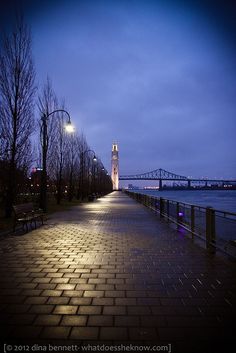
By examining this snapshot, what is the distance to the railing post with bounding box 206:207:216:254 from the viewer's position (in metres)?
7.68

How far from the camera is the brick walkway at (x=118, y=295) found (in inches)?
135

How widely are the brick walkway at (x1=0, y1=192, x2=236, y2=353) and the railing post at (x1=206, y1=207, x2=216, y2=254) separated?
0.72 feet

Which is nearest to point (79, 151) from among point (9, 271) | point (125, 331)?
point (9, 271)

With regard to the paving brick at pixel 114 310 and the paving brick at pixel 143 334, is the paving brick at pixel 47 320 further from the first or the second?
the paving brick at pixel 143 334

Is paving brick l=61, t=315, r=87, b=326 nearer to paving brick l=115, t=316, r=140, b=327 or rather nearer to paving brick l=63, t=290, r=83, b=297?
paving brick l=115, t=316, r=140, b=327

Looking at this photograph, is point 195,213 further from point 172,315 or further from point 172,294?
point 172,315

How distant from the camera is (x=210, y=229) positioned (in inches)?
308

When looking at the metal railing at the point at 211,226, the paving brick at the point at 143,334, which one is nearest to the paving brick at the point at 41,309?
the paving brick at the point at 143,334

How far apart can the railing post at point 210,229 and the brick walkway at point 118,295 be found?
219mm

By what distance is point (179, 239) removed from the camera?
974cm

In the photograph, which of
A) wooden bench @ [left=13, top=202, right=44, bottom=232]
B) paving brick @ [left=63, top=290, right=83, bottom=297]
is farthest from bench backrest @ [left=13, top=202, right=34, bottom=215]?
paving brick @ [left=63, top=290, right=83, bottom=297]

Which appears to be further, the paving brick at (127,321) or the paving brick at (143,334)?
the paving brick at (127,321)

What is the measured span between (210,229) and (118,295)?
A: 3876mm

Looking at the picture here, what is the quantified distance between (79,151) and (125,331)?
127 feet
